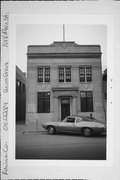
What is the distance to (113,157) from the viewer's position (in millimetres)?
2379

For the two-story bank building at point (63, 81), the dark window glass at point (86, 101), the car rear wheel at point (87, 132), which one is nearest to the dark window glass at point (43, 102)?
the two-story bank building at point (63, 81)

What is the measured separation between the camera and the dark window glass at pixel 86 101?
254cm

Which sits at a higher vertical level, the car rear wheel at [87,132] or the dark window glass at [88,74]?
the dark window glass at [88,74]

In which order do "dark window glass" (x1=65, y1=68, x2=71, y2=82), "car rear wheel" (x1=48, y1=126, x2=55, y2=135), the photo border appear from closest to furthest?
1. the photo border
2. "car rear wheel" (x1=48, y1=126, x2=55, y2=135)
3. "dark window glass" (x1=65, y1=68, x2=71, y2=82)

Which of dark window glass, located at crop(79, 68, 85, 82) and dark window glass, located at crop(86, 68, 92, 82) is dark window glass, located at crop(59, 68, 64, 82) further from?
dark window glass, located at crop(86, 68, 92, 82)

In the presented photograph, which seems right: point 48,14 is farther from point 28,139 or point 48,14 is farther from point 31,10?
point 28,139

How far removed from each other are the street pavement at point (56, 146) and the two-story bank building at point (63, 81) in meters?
0.23

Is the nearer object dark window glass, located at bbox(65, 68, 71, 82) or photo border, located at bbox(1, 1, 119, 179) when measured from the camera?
photo border, located at bbox(1, 1, 119, 179)

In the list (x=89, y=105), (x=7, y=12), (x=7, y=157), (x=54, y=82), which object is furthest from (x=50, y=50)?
(x=7, y=157)

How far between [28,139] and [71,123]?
2.14 ft

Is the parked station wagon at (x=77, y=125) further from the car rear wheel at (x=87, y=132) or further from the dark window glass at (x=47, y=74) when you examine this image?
the dark window glass at (x=47, y=74)

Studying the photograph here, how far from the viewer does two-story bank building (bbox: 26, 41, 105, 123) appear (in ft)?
8.27

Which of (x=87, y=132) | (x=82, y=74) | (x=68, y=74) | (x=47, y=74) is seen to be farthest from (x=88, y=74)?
(x=87, y=132)

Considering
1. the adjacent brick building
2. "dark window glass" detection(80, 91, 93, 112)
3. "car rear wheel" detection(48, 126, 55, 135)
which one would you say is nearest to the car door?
"car rear wheel" detection(48, 126, 55, 135)
